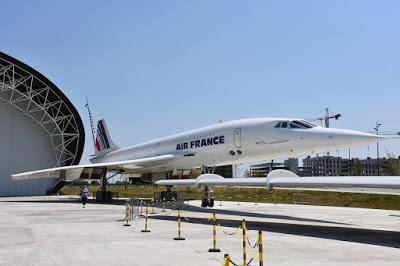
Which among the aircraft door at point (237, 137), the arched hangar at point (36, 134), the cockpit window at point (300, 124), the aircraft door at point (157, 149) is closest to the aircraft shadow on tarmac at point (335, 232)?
the cockpit window at point (300, 124)

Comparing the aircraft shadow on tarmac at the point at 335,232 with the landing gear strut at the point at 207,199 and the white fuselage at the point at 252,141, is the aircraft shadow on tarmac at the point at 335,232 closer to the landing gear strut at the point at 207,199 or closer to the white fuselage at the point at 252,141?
the white fuselage at the point at 252,141

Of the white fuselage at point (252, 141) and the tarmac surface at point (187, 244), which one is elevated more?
the white fuselage at point (252, 141)

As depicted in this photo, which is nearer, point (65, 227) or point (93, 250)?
point (93, 250)

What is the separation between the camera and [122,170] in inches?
1206

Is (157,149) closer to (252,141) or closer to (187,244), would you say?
(252,141)

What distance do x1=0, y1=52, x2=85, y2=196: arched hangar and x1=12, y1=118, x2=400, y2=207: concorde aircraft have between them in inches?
602

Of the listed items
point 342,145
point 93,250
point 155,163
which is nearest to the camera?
point 93,250

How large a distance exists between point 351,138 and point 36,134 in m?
36.8

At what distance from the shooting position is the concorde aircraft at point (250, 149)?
12.1m

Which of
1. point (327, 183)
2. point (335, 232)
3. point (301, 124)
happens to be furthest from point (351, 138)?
point (327, 183)

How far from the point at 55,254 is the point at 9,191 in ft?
130

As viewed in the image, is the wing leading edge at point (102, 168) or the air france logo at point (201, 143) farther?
the wing leading edge at point (102, 168)

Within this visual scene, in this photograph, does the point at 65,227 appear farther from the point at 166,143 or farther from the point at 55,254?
the point at 166,143

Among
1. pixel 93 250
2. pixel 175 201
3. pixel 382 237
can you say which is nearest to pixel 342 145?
pixel 382 237
